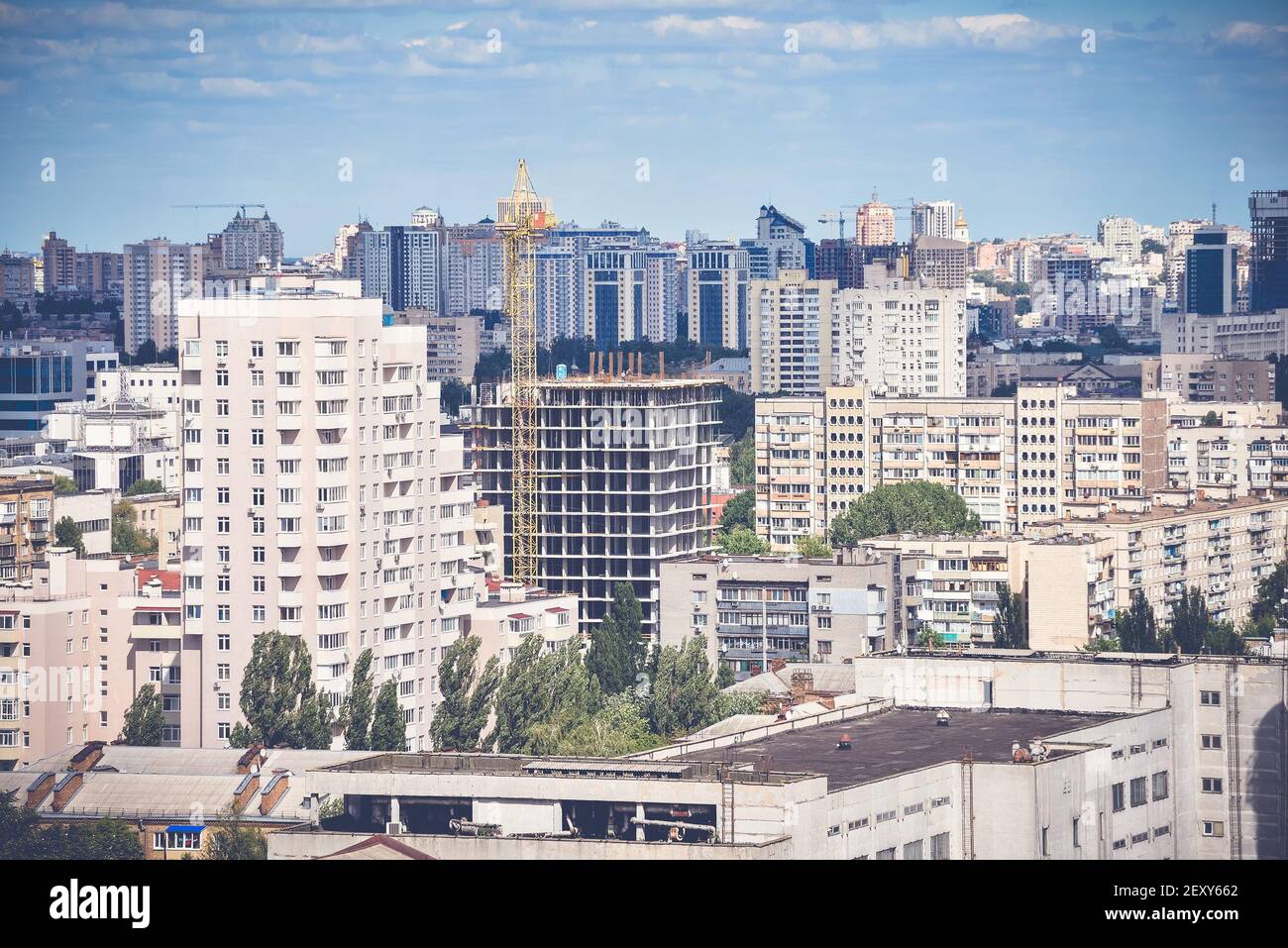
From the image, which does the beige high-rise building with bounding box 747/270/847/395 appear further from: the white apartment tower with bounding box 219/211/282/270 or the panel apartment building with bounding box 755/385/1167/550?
the panel apartment building with bounding box 755/385/1167/550

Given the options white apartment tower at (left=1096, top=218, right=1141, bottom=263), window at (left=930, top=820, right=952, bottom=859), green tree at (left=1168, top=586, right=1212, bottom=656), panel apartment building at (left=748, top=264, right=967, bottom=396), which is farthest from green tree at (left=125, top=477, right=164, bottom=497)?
white apartment tower at (left=1096, top=218, right=1141, bottom=263)

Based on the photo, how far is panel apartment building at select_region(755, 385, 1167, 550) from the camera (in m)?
51.0

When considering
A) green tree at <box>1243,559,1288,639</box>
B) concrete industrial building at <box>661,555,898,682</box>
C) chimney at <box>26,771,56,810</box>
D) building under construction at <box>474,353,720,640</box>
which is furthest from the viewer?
green tree at <box>1243,559,1288,639</box>

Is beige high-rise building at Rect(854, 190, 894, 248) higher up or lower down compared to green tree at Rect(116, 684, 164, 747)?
higher up

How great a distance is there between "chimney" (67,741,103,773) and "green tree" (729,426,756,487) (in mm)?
33940

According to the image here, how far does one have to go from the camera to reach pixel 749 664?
116 feet

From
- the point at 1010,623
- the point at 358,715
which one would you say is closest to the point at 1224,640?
the point at 1010,623

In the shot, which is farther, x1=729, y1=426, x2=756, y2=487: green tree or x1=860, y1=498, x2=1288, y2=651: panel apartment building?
x1=729, y1=426, x2=756, y2=487: green tree

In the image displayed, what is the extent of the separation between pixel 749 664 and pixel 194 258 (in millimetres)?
64115

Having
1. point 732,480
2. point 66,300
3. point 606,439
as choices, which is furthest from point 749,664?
point 66,300

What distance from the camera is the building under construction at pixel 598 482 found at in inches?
1585

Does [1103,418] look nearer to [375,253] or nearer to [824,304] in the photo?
[824,304]

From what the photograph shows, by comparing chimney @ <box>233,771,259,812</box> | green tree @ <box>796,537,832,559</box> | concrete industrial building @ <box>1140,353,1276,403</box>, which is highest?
concrete industrial building @ <box>1140,353,1276,403</box>

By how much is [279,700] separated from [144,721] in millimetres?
1494
